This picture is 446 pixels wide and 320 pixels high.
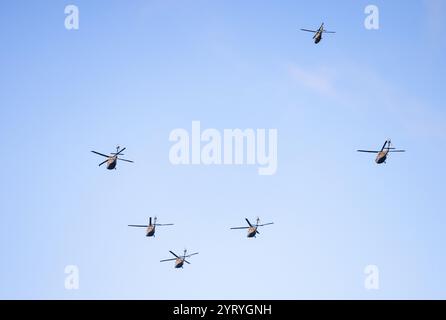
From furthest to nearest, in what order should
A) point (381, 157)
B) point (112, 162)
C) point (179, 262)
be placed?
point (179, 262)
point (112, 162)
point (381, 157)

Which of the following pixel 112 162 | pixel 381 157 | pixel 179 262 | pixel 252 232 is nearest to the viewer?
pixel 381 157

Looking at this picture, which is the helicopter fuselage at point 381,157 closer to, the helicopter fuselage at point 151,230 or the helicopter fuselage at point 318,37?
the helicopter fuselage at point 318,37

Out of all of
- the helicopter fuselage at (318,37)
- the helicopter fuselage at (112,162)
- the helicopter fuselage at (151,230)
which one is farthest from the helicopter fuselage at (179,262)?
the helicopter fuselage at (318,37)

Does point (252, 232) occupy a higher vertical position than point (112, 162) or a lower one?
lower

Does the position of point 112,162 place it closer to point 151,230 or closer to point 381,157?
point 151,230

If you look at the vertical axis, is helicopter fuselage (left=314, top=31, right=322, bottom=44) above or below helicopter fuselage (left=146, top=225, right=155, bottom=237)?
above

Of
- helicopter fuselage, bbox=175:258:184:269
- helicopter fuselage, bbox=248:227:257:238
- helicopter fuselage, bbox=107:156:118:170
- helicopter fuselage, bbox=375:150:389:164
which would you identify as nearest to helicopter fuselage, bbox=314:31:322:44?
helicopter fuselage, bbox=375:150:389:164

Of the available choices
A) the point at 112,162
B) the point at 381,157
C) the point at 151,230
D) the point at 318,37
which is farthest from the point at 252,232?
the point at 318,37

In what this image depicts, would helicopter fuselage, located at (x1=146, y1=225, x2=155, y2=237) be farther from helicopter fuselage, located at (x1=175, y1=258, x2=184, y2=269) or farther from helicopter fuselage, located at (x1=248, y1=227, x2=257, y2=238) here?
helicopter fuselage, located at (x1=248, y1=227, x2=257, y2=238)

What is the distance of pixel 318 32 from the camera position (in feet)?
333

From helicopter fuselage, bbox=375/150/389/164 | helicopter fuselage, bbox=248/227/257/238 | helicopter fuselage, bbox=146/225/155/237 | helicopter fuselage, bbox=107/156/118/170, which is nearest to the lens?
helicopter fuselage, bbox=375/150/389/164
